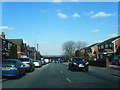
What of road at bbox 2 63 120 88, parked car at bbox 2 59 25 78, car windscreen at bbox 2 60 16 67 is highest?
car windscreen at bbox 2 60 16 67

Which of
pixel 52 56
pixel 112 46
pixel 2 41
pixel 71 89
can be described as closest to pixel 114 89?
pixel 71 89

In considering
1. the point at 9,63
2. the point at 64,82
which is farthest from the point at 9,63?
the point at 64,82

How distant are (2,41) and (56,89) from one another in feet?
133

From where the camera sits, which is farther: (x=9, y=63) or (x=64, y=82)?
(x=9, y=63)

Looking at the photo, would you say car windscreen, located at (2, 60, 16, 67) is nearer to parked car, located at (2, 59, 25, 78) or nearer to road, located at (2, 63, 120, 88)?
parked car, located at (2, 59, 25, 78)

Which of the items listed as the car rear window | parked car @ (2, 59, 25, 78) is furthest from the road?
the car rear window

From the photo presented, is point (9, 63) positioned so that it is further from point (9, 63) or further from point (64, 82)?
point (64, 82)

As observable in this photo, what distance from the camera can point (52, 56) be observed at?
15900 centimetres

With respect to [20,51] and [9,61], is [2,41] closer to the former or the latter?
[20,51]

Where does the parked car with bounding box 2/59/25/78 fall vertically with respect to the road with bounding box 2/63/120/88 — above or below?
above

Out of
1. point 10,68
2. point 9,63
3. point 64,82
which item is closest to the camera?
point 64,82

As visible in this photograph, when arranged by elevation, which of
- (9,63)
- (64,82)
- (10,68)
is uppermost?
(9,63)

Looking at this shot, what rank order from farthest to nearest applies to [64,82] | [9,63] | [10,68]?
1. [9,63]
2. [10,68]
3. [64,82]

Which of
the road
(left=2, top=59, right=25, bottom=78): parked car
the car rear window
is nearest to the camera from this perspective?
the road
